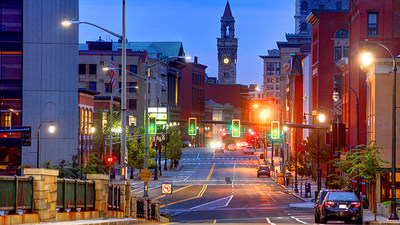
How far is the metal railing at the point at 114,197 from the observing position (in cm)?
2997

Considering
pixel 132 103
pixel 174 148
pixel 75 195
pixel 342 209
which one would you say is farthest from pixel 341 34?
pixel 75 195

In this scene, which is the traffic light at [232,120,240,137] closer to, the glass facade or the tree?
the glass facade

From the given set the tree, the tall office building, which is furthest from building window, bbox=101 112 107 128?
the tall office building

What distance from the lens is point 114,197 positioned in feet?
103

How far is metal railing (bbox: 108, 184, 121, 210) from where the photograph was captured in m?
30.0

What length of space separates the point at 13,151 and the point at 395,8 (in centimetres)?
4366

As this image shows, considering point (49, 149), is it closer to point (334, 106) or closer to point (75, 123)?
point (75, 123)

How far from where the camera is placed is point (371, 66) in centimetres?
5666

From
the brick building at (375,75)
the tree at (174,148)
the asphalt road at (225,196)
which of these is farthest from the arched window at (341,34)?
the tree at (174,148)

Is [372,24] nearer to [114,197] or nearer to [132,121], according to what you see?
[114,197]

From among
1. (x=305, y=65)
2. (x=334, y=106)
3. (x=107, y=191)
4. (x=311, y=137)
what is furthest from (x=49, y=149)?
(x=305, y=65)

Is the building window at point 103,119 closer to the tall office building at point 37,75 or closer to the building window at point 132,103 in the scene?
the tall office building at point 37,75

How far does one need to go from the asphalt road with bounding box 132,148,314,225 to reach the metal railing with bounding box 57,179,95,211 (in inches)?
553

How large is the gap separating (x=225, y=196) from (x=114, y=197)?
130 feet
